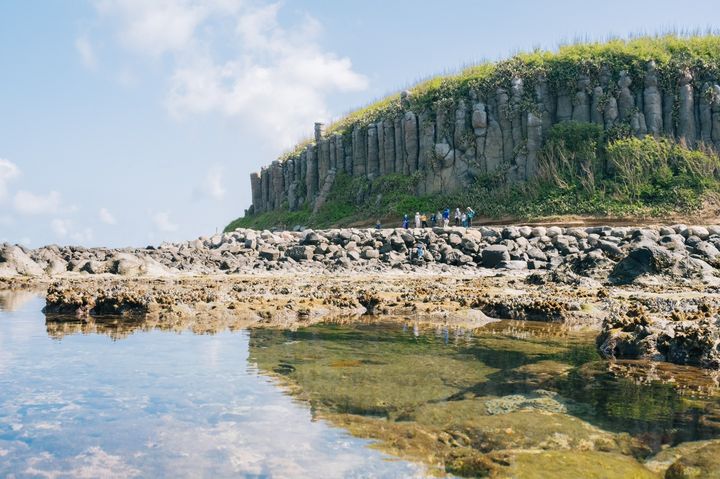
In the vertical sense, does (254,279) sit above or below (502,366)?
above

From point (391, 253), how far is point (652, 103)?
20.1m

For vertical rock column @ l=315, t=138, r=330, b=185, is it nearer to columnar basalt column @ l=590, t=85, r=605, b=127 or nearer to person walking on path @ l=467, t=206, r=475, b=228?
person walking on path @ l=467, t=206, r=475, b=228

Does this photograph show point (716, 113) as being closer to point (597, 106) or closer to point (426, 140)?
point (597, 106)

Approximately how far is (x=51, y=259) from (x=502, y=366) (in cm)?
1966

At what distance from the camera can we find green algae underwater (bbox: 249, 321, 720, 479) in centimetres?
414

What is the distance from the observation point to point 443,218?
3472 centimetres

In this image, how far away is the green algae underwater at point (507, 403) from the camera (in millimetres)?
4141

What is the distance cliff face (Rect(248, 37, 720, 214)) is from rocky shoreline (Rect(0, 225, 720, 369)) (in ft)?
43.2

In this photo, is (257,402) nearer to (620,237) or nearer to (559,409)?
(559,409)

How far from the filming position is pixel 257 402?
5.36 meters

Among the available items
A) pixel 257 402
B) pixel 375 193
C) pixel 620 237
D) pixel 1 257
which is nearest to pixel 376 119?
pixel 375 193

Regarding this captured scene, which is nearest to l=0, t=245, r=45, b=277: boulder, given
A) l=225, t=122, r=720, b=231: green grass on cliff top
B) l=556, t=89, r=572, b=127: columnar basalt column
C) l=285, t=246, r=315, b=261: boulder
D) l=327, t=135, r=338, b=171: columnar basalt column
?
l=285, t=246, r=315, b=261: boulder

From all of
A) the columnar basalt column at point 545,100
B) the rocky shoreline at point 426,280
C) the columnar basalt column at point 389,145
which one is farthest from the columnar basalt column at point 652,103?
the columnar basalt column at point 389,145

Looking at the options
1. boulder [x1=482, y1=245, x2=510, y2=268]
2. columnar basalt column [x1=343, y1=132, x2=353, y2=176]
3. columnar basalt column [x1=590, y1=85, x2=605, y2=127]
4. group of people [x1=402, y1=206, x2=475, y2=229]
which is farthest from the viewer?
columnar basalt column [x1=343, y1=132, x2=353, y2=176]
